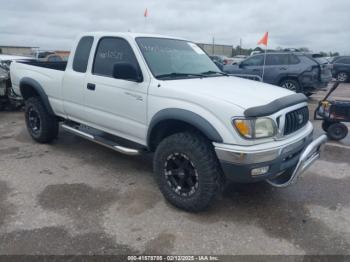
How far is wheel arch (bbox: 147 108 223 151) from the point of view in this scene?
10.7ft

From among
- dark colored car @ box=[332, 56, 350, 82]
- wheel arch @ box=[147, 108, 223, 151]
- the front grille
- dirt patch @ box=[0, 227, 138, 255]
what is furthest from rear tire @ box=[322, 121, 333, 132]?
dark colored car @ box=[332, 56, 350, 82]

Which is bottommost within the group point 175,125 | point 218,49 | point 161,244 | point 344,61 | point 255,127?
point 161,244

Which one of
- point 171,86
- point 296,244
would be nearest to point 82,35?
point 171,86

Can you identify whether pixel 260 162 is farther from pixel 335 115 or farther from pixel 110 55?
pixel 335 115

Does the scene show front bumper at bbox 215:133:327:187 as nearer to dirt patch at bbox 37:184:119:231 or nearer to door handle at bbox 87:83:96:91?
dirt patch at bbox 37:184:119:231

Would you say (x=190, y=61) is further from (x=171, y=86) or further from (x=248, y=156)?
(x=248, y=156)

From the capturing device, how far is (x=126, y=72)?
12.4 ft

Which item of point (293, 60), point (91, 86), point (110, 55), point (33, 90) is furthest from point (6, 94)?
point (293, 60)

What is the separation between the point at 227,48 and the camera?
48031 mm

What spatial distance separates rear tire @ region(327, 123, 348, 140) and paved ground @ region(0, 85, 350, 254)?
159cm

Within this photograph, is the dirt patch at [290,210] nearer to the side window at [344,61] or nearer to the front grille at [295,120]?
the front grille at [295,120]

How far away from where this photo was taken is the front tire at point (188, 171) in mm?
3373

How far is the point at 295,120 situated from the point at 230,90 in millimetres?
761

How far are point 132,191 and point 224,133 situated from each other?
63.6 inches
